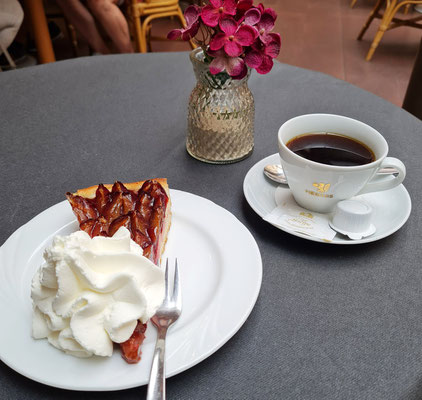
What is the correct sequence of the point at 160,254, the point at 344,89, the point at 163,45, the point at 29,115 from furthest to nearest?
the point at 163,45 → the point at 344,89 → the point at 29,115 → the point at 160,254

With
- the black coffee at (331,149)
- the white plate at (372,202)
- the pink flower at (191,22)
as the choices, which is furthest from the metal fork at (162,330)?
the pink flower at (191,22)

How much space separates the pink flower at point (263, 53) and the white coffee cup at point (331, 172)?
0.12 metres

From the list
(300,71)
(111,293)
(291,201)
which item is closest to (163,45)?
(300,71)

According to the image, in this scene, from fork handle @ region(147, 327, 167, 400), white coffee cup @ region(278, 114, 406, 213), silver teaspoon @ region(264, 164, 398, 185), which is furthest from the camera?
silver teaspoon @ region(264, 164, 398, 185)

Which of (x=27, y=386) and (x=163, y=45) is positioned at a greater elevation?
(x=27, y=386)

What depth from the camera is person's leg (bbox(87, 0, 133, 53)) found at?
2.84 m

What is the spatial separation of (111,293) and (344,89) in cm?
94

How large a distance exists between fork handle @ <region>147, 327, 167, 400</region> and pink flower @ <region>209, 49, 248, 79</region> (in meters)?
0.50

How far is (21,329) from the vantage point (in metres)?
0.56

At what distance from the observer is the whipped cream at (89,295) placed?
0.54m

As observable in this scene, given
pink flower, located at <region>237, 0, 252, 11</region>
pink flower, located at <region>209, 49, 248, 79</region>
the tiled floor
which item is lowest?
the tiled floor

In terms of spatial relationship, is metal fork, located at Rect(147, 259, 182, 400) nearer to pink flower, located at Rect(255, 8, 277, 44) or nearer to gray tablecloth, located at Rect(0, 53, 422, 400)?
gray tablecloth, located at Rect(0, 53, 422, 400)

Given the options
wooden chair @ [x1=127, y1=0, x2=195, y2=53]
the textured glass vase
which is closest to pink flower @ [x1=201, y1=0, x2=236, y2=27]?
the textured glass vase

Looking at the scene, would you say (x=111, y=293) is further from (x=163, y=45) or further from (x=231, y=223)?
(x=163, y=45)
